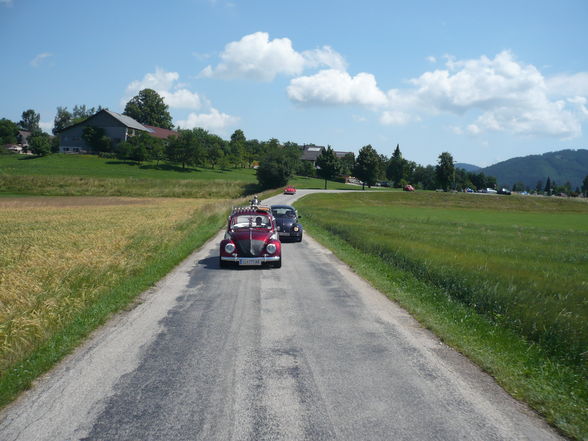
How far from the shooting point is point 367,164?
285 feet

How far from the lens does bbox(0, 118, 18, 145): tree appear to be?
5007 inches

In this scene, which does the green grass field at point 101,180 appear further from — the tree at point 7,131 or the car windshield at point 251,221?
→ the car windshield at point 251,221

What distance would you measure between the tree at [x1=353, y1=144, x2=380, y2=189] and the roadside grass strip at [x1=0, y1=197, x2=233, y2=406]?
68564 millimetres

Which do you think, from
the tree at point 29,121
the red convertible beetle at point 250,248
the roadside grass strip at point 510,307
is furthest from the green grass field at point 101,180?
the tree at point 29,121

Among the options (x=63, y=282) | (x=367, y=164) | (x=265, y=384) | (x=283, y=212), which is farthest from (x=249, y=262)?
(x=367, y=164)

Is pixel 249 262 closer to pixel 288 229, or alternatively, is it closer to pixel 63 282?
pixel 63 282

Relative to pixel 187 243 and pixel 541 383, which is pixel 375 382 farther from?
pixel 187 243

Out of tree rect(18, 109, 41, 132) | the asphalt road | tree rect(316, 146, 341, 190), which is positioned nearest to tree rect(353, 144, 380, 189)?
tree rect(316, 146, 341, 190)

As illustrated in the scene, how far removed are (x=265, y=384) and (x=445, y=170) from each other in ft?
331

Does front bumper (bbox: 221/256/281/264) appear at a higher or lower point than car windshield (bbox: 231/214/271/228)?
lower

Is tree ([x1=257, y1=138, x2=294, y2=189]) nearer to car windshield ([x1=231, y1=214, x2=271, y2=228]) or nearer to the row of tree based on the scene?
the row of tree

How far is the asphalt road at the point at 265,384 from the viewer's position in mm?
4441

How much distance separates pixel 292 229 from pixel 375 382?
1544cm

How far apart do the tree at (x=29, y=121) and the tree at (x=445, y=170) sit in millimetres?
158677
